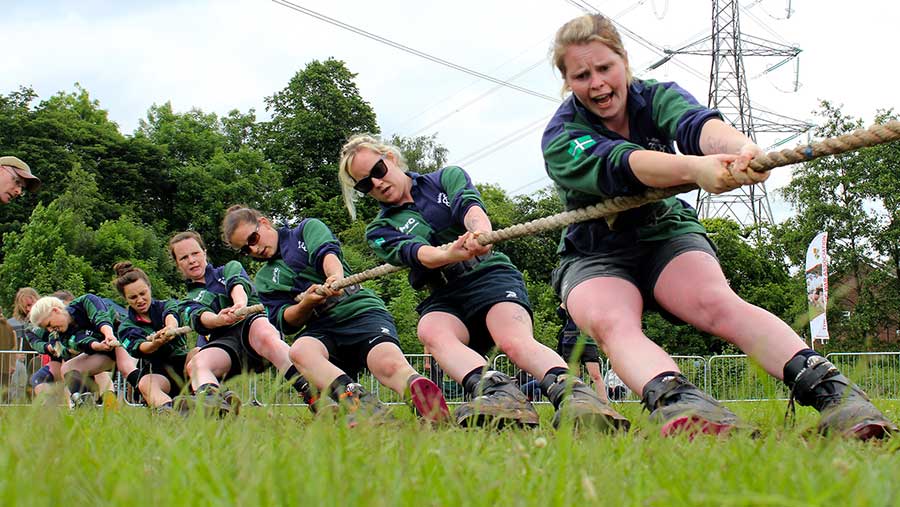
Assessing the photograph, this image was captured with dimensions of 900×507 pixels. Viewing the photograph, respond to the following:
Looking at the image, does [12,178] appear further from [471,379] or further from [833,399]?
[833,399]

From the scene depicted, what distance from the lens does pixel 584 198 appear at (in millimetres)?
3840

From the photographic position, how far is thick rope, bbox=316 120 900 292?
114 inches

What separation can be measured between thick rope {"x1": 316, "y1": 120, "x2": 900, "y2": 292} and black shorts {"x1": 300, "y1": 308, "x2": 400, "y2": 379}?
1514 millimetres

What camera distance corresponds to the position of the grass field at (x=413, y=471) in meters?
1.40

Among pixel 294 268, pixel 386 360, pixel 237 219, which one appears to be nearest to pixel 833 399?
pixel 386 360

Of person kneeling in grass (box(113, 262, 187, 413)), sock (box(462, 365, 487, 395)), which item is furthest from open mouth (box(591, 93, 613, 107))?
person kneeling in grass (box(113, 262, 187, 413))

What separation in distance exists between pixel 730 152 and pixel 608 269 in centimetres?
78

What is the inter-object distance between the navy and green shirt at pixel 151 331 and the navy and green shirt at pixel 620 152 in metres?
5.68

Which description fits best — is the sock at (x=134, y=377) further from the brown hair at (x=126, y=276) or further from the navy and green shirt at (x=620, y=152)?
the navy and green shirt at (x=620, y=152)

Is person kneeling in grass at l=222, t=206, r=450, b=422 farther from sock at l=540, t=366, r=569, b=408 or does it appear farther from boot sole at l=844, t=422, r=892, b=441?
boot sole at l=844, t=422, r=892, b=441

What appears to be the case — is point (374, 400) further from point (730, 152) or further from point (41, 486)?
point (41, 486)

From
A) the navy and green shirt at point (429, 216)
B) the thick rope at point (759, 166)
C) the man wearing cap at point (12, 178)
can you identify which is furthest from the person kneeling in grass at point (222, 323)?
the thick rope at point (759, 166)

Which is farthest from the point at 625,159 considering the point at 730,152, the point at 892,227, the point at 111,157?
the point at 111,157

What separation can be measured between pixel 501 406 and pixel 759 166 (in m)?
1.58
